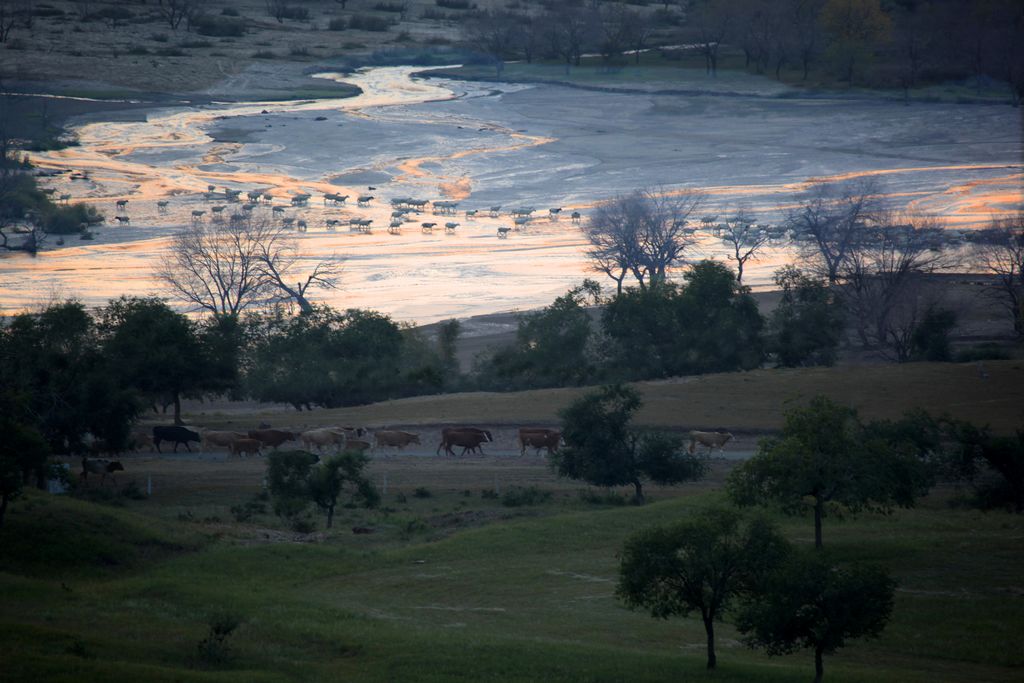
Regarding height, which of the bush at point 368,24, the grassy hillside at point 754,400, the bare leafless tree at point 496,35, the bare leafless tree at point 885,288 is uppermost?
the bush at point 368,24

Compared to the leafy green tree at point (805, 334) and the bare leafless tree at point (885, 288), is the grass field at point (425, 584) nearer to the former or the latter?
the leafy green tree at point (805, 334)

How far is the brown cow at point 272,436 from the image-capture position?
3488cm

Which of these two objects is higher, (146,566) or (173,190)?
(173,190)

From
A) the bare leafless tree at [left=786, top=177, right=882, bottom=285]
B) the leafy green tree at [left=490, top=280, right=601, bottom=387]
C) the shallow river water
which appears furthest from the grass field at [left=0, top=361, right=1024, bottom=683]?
the shallow river water

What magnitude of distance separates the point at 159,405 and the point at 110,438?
14822 millimetres

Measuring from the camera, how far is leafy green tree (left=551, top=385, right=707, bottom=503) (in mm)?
29547

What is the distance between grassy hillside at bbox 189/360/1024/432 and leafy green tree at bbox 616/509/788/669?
2025 centimetres

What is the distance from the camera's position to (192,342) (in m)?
39.3

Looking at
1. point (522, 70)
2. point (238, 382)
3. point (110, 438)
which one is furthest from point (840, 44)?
point (110, 438)

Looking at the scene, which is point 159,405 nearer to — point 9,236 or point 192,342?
point 192,342

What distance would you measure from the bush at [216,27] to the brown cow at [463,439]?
357ft

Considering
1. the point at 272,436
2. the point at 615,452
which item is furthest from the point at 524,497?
the point at 272,436

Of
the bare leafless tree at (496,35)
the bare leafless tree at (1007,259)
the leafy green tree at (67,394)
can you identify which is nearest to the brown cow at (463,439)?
the leafy green tree at (67,394)

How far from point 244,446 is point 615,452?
11.8m
